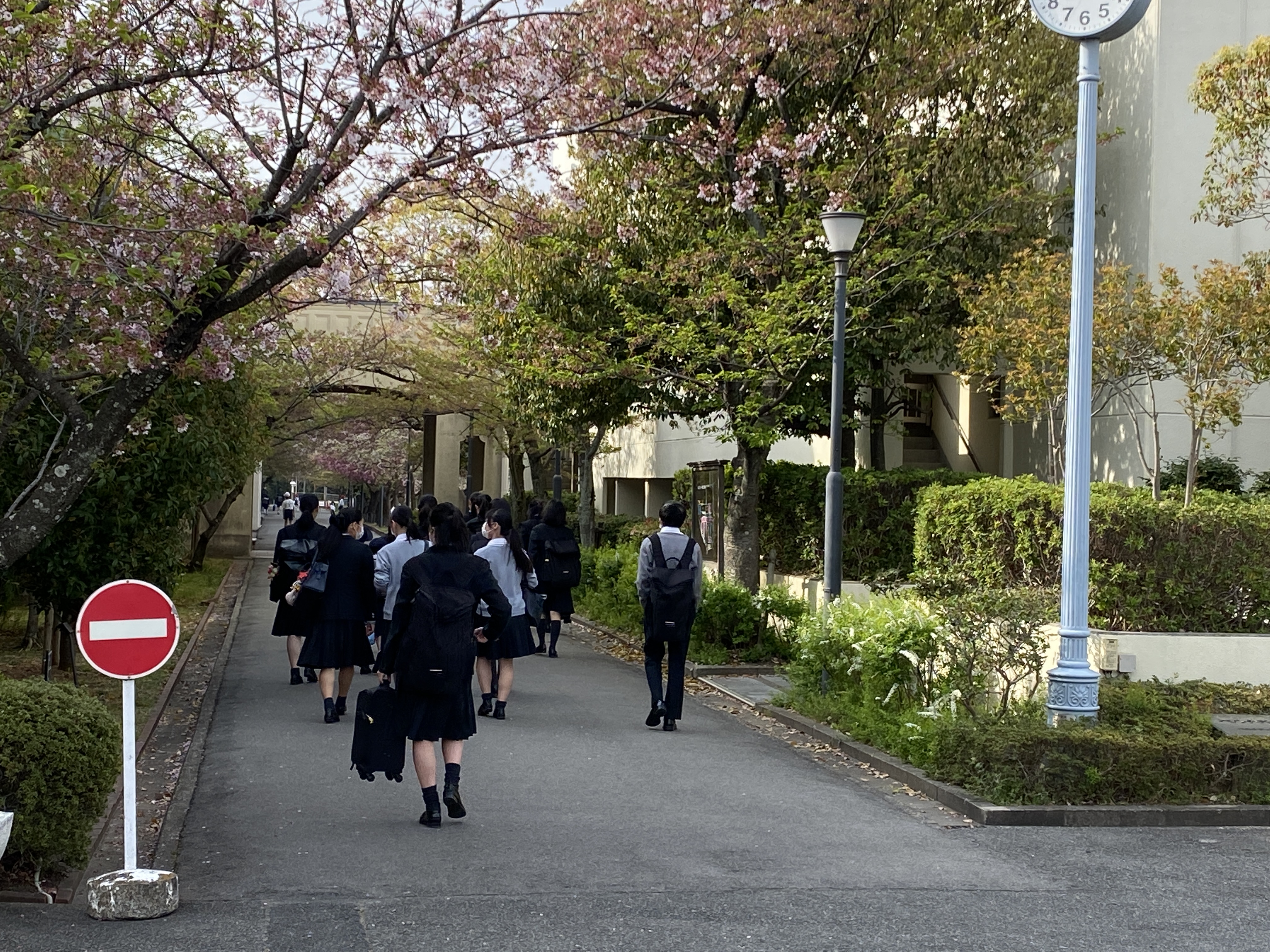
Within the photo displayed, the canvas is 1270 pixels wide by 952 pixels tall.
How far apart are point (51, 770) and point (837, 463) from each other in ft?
28.9

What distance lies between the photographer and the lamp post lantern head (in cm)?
1347

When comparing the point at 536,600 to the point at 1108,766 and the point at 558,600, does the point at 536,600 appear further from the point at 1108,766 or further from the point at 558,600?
the point at 1108,766

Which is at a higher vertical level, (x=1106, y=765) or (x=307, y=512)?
(x=307, y=512)

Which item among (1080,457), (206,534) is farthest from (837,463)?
(206,534)

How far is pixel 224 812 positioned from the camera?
8.16m

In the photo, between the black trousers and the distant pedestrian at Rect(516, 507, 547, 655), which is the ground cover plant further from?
the distant pedestrian at Rect(516, 507, 547, 655)

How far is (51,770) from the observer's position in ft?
21.0

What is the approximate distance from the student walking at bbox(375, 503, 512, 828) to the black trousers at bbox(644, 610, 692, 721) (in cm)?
333

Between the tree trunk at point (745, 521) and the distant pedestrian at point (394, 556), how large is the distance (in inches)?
286

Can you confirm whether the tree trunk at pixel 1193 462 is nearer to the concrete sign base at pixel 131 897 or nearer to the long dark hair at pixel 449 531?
the long dark hair at pixel 449 531

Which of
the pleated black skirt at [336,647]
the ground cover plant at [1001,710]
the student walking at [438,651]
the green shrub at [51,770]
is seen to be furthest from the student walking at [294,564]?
the green shrub at [51,770]

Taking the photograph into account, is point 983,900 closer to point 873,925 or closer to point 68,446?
point 873,925

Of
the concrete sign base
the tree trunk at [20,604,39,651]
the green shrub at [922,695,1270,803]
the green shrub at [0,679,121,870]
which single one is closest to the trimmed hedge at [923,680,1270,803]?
the green shrub at [922,695,1270,803]

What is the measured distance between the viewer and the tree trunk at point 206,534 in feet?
110
